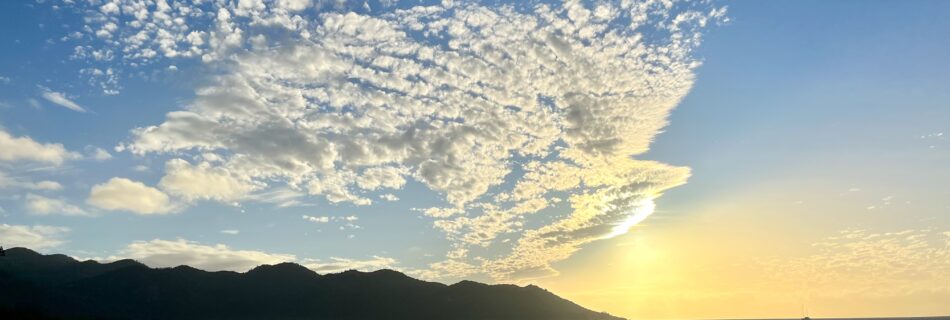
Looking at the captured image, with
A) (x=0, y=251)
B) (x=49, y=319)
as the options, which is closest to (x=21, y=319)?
(x=49, y=319)

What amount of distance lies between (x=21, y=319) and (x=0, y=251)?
6927cm

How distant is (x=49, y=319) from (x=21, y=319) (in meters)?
24.7

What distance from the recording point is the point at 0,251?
4884 inches

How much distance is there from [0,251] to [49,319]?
306ft

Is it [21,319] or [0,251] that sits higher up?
[0,251]

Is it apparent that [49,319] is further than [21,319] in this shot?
Yes

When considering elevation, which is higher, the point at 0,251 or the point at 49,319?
the point at 0,251

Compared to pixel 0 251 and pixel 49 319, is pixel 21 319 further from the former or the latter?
pixel 0 251

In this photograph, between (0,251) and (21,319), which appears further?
(21,319)

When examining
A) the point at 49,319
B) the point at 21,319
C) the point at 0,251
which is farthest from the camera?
the point at 49,319

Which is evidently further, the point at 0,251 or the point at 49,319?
the point at 49,319

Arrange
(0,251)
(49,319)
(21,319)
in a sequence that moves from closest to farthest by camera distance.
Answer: (0,251) < (21,319) < (49,319)

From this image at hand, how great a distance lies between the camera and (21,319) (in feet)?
578
